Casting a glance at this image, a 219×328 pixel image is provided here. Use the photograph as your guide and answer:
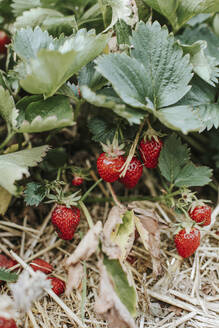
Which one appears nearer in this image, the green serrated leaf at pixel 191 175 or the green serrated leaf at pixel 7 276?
the green serrated leaf at pixel 7 276

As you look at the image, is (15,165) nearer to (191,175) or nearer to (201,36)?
(191,175)

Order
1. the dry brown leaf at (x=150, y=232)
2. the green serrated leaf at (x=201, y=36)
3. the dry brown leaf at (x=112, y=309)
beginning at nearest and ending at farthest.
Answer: the dry brown leaf at (x=112, y=309) < the dry brown leaf at (x=150, y=232) < the green serrated leaf at (x=201, y=36)

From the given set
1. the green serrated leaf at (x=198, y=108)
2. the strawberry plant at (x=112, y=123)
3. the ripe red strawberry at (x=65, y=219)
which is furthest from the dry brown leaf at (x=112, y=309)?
the green serrated leaf at (x=198, y=108)

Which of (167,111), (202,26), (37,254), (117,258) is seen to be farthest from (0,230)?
(202,26)

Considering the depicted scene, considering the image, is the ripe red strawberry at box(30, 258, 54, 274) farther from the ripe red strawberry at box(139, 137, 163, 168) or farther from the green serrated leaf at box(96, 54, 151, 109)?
the green serrated leaf at box(96, 54, 151, 109)

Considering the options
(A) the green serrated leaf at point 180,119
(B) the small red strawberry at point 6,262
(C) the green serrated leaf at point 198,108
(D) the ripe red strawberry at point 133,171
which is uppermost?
(A) the green serrated leaf at point 180,119

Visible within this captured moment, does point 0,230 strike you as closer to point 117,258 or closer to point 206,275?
point 117,258

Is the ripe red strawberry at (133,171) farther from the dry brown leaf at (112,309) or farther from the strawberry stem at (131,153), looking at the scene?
the dry brown leaf at (112,309)
